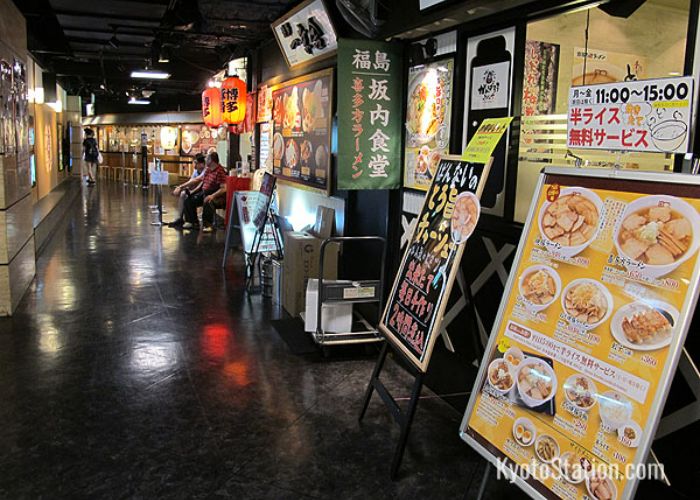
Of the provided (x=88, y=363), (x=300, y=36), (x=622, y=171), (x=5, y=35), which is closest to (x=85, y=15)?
(x=5, y=35)

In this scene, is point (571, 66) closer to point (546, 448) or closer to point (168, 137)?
point (546, 448)

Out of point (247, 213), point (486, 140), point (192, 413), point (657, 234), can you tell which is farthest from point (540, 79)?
point (247, 213)

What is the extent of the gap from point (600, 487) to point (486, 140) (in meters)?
1.81

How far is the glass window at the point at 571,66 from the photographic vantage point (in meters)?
3.45

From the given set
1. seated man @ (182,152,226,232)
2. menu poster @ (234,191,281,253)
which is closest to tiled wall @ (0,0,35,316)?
menu poster @ (234,191,281,253)

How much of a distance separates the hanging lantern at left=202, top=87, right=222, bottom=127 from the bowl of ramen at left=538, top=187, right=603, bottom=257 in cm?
885

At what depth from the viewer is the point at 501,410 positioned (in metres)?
2.53

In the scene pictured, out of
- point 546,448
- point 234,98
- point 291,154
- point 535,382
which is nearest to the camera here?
point 546,448

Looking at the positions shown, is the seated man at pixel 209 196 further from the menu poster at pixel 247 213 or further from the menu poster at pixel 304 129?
the menu poster at pixel 247 213

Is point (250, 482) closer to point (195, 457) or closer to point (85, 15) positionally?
point (195, 457)

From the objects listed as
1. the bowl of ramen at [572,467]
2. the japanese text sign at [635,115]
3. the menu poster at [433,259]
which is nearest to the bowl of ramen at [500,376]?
the bowl of ramen at [572,467]

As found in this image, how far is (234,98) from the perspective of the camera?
386 inches

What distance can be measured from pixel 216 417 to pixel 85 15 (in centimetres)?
877

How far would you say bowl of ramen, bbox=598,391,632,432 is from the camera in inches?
80.9
